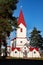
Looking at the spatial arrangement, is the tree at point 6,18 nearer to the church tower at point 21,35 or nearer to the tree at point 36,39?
the church tower at point 21,35

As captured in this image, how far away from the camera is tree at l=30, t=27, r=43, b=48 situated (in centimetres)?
11088

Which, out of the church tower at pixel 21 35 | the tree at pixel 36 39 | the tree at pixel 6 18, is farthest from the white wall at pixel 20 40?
the tree at pixel 6 18

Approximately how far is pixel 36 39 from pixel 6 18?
78.9m

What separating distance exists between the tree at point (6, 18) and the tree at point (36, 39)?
7191 cm

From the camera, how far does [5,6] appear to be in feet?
115

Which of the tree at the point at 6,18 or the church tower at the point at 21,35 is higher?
the church tower at the point at 21,35

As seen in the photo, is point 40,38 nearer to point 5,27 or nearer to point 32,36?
point 32,36

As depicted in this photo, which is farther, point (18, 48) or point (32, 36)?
point (32, 36)

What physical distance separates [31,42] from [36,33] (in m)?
8.01

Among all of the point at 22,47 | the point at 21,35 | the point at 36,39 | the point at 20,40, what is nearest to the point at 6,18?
the point at 22,47

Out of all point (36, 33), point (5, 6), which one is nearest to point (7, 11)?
point (5, 6)

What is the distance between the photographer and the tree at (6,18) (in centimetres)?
3256

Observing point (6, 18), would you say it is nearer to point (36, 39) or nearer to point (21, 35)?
point (21, 35)

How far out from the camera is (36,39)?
11419 cm
